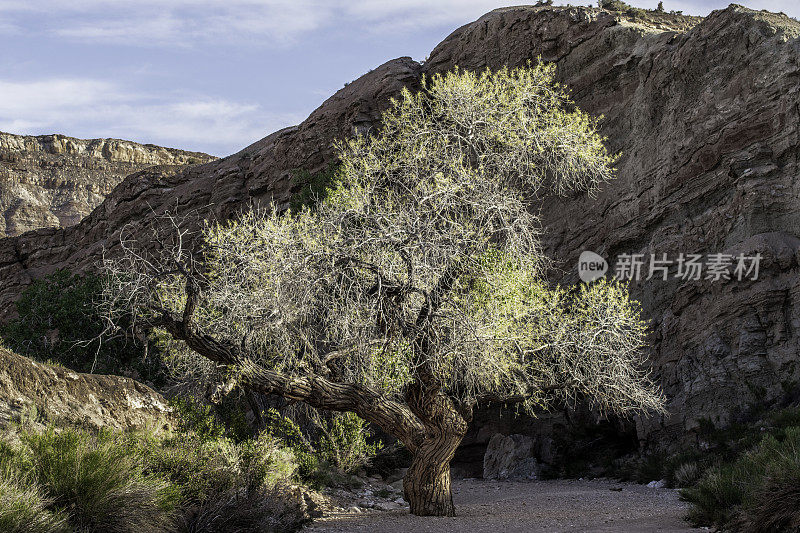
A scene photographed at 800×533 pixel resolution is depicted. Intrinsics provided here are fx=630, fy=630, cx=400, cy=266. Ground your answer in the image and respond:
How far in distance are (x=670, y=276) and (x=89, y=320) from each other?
17.6 metres

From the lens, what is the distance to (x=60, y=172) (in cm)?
6244

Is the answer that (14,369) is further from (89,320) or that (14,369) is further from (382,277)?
(89,320)

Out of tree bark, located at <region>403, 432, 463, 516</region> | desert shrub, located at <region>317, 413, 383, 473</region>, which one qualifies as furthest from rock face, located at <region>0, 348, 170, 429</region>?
desert shrub, located at <region>317, 413, 383, 473</region>

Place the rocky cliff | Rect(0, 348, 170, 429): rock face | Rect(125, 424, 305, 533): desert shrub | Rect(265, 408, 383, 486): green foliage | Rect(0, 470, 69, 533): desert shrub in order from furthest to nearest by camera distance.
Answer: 1. the rocky cliff
2. Rect(265, 408, 383, 486): green foliage
3. Rect(0, 348, 170, 429): rock face
4. Rect(125, 424, 305, 533): desert shrub
5. Rect(0, 470, 69, 533): desert shrub

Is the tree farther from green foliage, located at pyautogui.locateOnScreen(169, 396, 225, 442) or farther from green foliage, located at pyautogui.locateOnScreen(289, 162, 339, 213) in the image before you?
green foliage, located at pyautogui.locateOnScreen(289, 162, 339, 213)

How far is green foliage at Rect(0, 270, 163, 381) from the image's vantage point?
61.4ft

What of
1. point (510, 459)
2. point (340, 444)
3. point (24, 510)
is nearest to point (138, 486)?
point (24, 510)

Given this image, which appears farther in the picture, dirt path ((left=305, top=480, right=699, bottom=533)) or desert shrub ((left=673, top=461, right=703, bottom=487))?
desert shrub ((left=673, top=461, right=703, bottom=487))

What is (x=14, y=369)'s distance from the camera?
7.79m

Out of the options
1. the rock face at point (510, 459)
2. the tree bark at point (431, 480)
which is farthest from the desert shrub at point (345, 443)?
the rock face at point (510, 459)

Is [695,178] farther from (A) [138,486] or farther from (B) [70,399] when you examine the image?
(A) [138,486]

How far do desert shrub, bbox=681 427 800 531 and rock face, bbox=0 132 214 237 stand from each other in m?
54.7

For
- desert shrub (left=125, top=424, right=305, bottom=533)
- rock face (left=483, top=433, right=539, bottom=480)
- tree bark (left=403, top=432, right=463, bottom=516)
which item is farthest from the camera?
rock face (left=483, top=433, right=539, bottom=480)

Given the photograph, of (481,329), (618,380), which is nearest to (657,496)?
(618,380)
